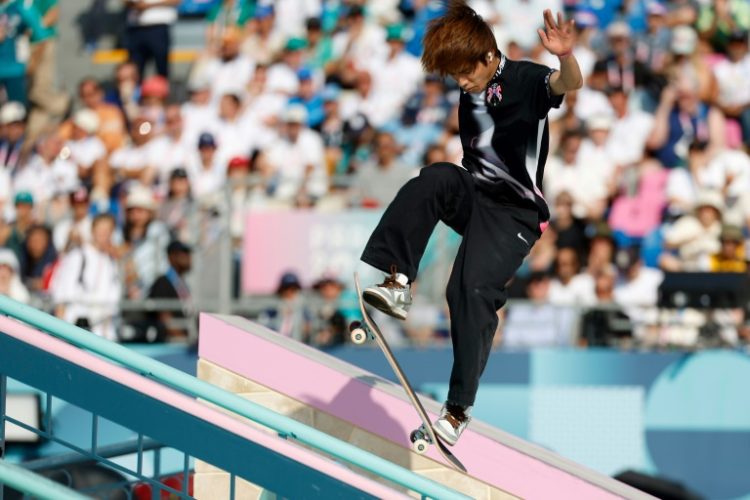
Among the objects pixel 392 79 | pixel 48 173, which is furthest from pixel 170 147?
pixel 392 79

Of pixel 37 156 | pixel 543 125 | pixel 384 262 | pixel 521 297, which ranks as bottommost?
pixel 384 262

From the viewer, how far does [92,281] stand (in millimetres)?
11109

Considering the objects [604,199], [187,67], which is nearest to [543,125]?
[604,199]

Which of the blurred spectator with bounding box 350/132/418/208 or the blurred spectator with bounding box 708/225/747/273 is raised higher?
the blurred spectator with bounding box 350/132/418/208

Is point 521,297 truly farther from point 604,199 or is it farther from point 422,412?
point 422,412

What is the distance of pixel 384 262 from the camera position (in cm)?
572

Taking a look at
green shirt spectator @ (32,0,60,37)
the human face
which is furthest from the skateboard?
green shirt spectator @ (32,0,60,37)

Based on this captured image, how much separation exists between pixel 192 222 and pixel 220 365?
519cm

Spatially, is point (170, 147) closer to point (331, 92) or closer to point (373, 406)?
point (331, 92)

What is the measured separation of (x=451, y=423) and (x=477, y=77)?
1.34 meters

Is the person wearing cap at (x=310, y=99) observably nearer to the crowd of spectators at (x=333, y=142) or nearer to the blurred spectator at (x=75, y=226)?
the crowd of spectators at (x=333, y=142)

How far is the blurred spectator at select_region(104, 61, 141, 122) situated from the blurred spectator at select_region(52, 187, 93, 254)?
2317 mm

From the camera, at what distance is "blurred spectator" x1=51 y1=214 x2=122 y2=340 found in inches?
425

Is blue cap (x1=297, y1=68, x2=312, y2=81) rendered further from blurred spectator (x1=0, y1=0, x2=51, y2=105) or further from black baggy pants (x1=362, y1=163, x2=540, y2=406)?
black baggy pants (x1=362, y1=163, x2=540, y2=406)
